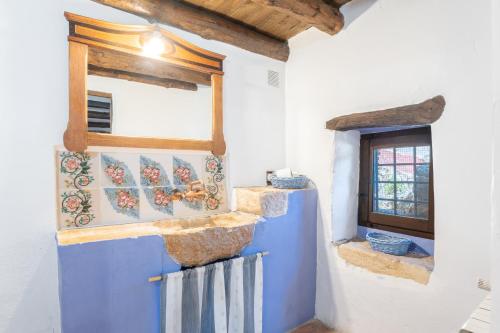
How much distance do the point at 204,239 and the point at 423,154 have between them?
1509 mm

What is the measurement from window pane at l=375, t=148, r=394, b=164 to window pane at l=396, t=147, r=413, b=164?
0.15ft

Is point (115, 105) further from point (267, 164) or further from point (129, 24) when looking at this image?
point (267, 164)

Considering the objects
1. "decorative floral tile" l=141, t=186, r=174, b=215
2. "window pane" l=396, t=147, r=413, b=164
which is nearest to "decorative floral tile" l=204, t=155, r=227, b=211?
"decorative floral tile" l=141, t=186, r=174, b=215

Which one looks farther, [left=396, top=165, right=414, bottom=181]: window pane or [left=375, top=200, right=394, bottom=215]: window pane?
[left=375, top=200, right=394, bottom=215]: window pane

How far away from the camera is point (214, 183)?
1.92 metres

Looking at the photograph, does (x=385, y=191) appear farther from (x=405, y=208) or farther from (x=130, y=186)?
(x=130, y=186)

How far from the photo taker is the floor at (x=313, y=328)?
193cm

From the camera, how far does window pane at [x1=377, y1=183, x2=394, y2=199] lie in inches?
77.7

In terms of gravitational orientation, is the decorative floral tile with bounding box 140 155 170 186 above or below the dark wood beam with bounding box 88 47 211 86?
below

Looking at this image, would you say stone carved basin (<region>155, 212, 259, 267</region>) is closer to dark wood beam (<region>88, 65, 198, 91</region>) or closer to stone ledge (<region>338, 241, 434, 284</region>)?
stone ledge (<region>338, 241, 434, 284</region>)

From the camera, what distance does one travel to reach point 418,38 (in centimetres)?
152

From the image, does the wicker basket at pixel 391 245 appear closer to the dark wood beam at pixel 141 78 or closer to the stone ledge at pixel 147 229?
the stone ledge at pixel 147 229

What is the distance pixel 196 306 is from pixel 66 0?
1.78 m

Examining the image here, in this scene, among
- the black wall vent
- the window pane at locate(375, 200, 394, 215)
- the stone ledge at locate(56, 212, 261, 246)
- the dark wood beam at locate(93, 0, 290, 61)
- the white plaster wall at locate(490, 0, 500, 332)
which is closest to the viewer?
the white plaster wall at locate(490, 0, 500, 332)
